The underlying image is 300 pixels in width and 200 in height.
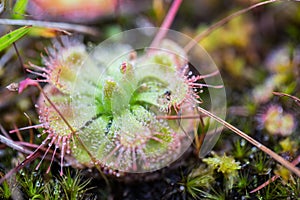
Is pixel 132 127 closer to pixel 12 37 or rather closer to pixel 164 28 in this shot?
pixel 12 37

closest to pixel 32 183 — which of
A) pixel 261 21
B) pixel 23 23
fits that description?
pixel 23 23

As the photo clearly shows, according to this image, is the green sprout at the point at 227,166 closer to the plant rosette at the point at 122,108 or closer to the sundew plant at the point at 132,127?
the sundew plant at the point at 132,127

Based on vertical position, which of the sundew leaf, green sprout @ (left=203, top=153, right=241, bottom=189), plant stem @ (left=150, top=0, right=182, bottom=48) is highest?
the sundew leaf

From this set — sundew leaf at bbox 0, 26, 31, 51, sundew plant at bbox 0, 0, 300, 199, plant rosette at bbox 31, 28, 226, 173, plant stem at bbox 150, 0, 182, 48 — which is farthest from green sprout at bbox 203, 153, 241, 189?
sundew leaf at bbox 0, 26, 31, 51

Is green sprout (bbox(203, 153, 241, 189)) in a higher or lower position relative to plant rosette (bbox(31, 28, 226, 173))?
lower

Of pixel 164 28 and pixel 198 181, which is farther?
pixel 164 28

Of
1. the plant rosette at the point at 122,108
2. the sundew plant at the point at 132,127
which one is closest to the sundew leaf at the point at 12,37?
the sundew plant at the point at 132,127

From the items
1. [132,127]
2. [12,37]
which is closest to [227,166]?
[132,127]

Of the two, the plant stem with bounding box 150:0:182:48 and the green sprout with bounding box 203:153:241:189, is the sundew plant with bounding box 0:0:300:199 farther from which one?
the plant stem with bounding box 150:0:182:48

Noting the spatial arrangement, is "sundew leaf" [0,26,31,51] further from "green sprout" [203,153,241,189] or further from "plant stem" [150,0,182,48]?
"green sprout" [203,153,241,189]

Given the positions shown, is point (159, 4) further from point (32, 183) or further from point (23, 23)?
point (32, 183)

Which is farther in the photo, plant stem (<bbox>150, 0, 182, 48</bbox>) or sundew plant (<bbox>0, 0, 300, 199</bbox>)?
plant stem (<bbox>150, 0, 182, 48</bbox>)

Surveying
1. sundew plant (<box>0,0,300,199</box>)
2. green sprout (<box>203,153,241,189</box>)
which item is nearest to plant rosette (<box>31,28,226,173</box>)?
sundew plant (<box>0,0,300,199</box>)
